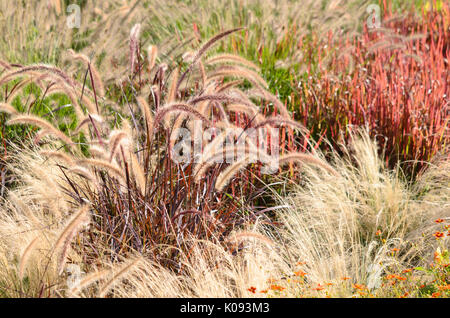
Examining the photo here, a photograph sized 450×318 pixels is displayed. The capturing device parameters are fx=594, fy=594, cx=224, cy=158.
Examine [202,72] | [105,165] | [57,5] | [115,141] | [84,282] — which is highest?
[57,5]

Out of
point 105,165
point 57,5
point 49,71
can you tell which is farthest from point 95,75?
point 57,5

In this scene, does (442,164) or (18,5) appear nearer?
(442,164)

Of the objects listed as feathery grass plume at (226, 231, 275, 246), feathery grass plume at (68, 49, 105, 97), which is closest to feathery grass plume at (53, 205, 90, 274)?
feathery grass plume at (226, 231, 275, 246)

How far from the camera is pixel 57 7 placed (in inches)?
192

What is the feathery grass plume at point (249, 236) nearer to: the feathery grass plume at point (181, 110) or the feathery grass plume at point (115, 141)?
the feathery grass plume at point (181, 110)

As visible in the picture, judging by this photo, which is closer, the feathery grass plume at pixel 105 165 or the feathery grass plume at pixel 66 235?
the feathery grass plume at pixel 66 235

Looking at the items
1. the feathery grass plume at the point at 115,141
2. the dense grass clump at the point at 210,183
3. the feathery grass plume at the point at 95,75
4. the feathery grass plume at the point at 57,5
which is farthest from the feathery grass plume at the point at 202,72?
the feathery grass plume at the point at 57,5

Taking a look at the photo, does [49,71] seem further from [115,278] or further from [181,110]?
[115,278]

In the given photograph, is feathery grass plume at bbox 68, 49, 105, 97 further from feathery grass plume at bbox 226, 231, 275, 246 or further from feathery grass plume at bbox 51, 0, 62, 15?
feathery grass plume at bbox 51, 0, 62, 15

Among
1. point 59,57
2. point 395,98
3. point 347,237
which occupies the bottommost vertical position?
point 347,237

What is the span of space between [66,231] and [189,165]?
3.13ft

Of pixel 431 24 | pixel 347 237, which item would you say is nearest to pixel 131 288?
pixel 347 237

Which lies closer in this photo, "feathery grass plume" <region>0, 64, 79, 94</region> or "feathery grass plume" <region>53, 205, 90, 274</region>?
"feathery grass plume" <region>53, 205, 90, 274</region>
